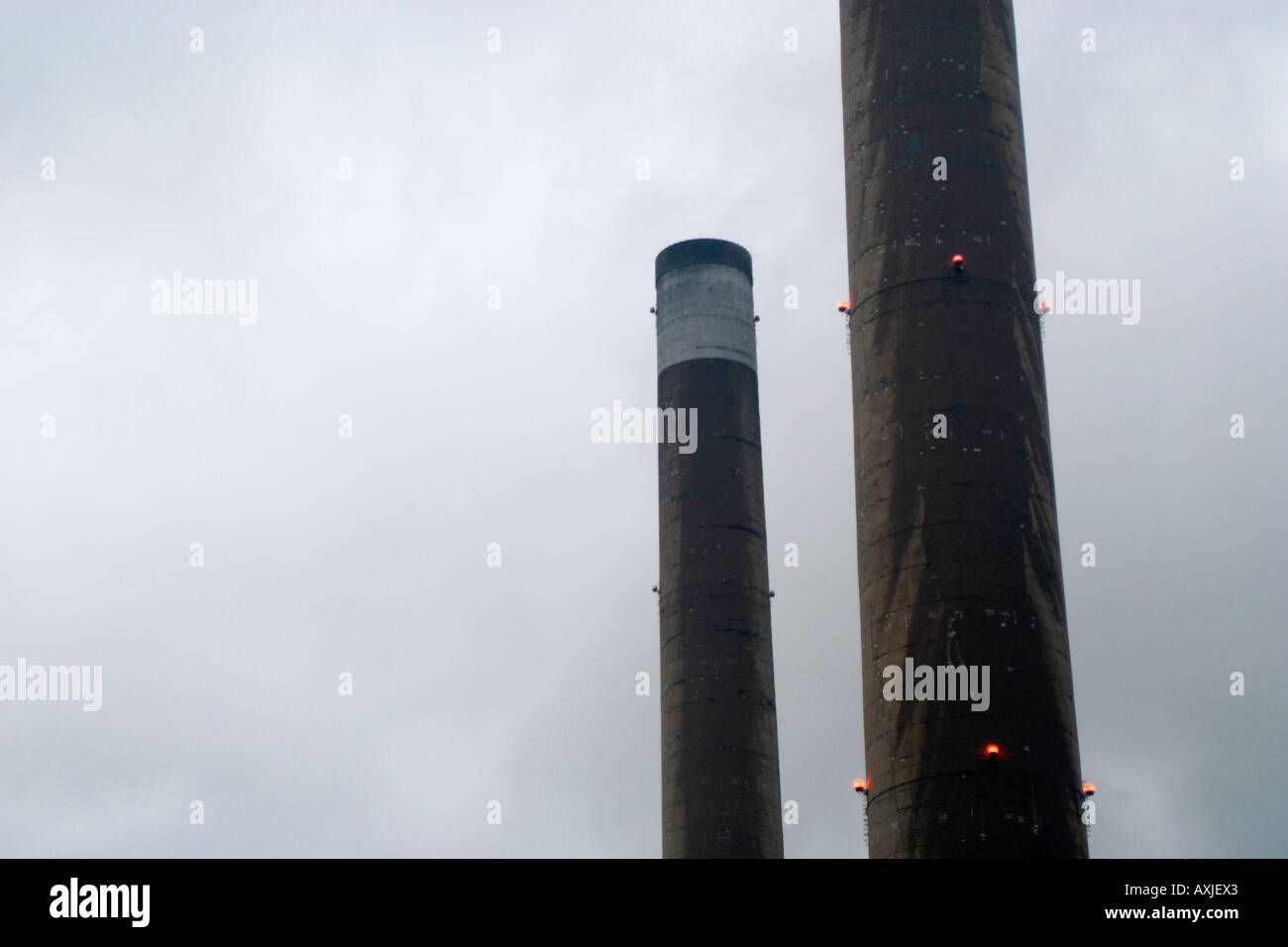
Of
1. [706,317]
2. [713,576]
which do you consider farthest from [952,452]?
[706,317]

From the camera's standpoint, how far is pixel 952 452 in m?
26.8

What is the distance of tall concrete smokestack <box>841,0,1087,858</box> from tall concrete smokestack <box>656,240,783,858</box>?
15209 mm

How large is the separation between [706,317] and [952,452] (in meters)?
20.6

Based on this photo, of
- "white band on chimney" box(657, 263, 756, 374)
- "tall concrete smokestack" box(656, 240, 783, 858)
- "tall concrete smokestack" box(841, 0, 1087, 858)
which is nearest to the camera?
"tall concrete smokestack" box(841, 0, 1087, 858)

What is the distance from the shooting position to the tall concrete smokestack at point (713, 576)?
42.4 meters

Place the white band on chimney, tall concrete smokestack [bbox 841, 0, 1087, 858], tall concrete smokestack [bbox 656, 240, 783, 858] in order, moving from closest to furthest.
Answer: tall concrete smokestack [bbox 841, 0, 1087, 858] → tall concrete smokestack [bbox 656, 240, 783, 858] → the white band on chimney

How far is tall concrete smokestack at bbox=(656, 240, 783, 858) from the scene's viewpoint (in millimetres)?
42406

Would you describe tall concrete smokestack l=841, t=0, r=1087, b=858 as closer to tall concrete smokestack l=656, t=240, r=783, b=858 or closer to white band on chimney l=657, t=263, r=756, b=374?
tall concrete smokestack l=656, t=240, r=783, b=858

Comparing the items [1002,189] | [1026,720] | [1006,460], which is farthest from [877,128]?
[1026,720]

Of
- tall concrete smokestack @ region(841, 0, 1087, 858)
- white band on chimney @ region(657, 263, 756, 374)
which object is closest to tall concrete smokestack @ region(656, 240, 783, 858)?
white band on chimney @ region(657, 263, 756, 374)

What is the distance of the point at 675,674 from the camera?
4366 centimetres

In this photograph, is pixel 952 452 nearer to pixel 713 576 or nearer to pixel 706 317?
pixel 713 576

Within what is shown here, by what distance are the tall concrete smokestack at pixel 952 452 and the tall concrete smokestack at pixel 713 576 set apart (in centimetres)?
1521
